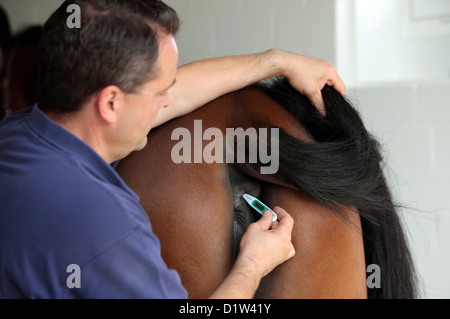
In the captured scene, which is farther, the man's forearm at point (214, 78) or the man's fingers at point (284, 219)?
the man's forearm at point (214, 78)

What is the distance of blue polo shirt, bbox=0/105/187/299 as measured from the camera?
2.17 ft

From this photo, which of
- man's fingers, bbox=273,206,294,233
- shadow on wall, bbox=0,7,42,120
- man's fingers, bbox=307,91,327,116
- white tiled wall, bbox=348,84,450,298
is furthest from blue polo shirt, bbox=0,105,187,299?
shadow on wall, bbox=0,7,42,120

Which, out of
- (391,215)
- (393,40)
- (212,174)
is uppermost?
(393,40)

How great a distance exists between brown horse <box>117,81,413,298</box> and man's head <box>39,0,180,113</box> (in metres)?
0.18

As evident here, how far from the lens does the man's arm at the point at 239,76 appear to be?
1005mm

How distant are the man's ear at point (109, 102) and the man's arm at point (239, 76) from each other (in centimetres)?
21

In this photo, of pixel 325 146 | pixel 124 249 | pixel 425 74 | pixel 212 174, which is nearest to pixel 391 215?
pixel 325 146

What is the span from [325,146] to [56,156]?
17.9 inches

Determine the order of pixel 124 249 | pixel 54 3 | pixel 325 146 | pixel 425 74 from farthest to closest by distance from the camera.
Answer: pixel 54 3 → pixel 425 74 → pixel 325 146 → pixel 124 249

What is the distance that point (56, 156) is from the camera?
0.72 m

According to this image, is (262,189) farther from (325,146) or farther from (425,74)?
(425,74)
